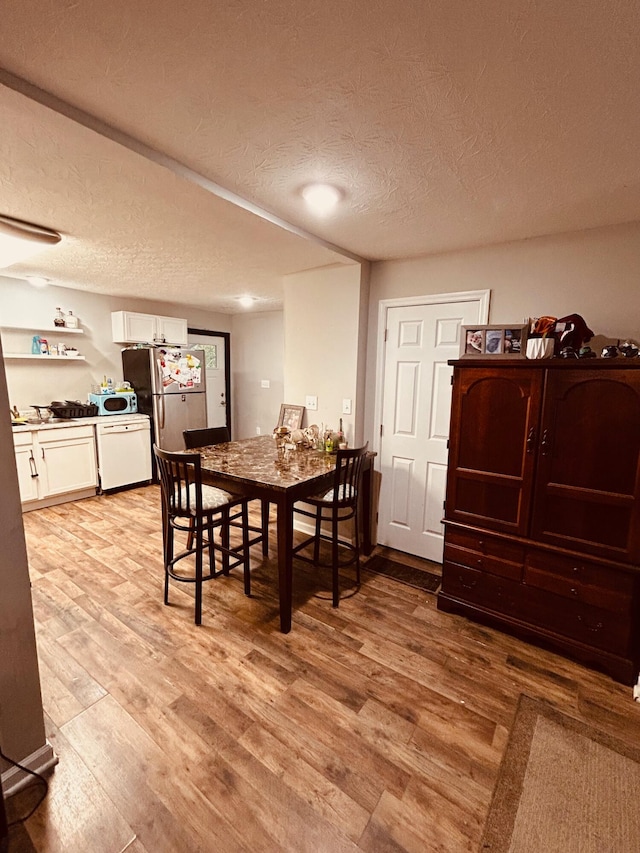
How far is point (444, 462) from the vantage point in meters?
2.92

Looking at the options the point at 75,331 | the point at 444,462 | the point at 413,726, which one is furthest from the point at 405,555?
the point at 75,331

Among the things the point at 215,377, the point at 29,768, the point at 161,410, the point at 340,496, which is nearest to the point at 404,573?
the point at 340,496

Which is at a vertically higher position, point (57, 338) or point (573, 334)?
point (57, 338)

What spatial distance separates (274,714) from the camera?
5.50ft

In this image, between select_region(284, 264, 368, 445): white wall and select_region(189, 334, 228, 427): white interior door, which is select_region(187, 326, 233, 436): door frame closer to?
select_region(189, 334, 228, 427): white interior door

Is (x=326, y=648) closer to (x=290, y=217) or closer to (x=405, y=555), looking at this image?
(x=405, y=555)

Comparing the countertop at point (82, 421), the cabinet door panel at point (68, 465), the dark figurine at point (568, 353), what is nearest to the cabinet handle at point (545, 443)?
the dark figurine at point (568, 353)

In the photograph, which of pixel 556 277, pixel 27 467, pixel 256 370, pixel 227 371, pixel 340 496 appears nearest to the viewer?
pixel 556 277

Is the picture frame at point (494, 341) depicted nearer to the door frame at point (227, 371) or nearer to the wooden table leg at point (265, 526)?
the wooden table leg at point (265, 526)

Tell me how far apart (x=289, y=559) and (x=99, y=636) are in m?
1.14

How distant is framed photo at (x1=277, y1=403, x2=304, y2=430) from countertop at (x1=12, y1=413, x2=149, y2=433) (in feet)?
6.92

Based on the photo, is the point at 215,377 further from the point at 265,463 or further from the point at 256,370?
the point at 265,463

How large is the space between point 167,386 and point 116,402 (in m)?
0.61

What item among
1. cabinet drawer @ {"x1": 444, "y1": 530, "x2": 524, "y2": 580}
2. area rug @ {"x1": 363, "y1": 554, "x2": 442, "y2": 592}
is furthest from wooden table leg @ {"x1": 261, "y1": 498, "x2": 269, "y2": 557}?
cabinet drawer @ {"x1": 444, "y1": 530, "x2": 524, "y2": 580}
